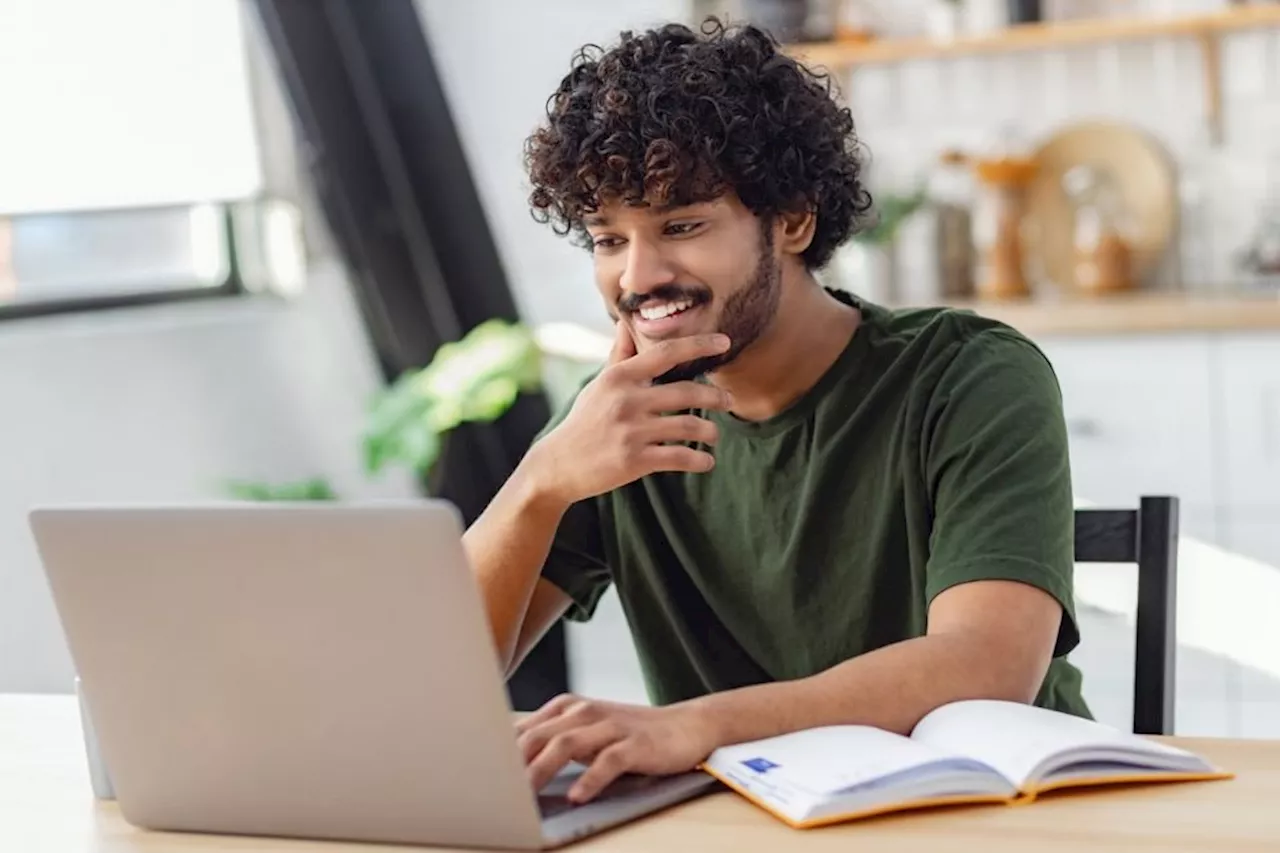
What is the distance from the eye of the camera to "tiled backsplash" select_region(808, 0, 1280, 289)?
12.3ft

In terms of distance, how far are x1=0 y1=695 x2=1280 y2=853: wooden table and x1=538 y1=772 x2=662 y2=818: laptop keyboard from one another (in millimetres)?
41

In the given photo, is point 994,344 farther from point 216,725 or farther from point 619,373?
point 216,725

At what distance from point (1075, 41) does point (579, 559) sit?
7.56 ft

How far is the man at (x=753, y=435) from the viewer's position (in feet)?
5.14

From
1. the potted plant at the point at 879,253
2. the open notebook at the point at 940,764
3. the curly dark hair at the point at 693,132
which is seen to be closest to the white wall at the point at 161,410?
the potted plant at the point at 879,253

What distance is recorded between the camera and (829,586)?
5.73ft

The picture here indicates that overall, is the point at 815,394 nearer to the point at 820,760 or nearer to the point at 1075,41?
the point at 820,760

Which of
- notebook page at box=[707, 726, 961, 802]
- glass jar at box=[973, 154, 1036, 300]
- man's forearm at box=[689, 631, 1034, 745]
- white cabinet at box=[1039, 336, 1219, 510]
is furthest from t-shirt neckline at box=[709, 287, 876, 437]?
glass jar at box=[973, 154, 1036, 300]

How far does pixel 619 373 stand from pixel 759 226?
26 centimetres

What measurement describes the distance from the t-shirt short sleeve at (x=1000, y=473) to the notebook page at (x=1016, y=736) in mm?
186

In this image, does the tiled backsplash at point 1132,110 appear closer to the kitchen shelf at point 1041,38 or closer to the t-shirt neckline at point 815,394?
the kitchen shelf at point 1041,38

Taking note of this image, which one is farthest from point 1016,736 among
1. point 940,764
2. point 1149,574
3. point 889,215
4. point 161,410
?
point 889,215

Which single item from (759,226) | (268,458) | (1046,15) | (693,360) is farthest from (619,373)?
(1046,15)

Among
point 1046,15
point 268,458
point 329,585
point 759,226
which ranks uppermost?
point 1046,15
